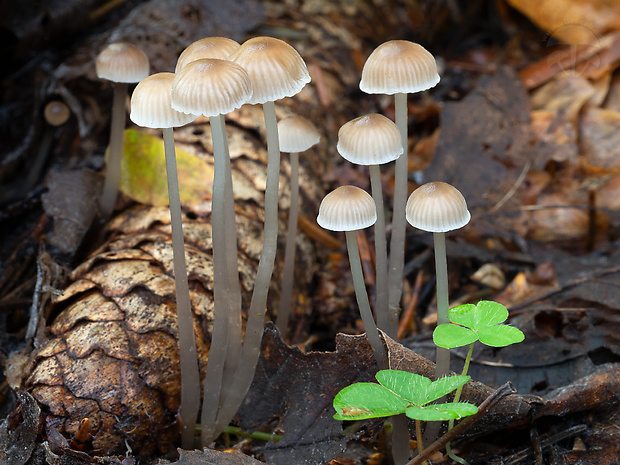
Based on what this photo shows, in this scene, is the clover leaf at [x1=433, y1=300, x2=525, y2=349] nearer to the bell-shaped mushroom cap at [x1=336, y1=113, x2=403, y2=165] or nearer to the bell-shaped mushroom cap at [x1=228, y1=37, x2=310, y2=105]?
the bell-shaped mushroom cap at [x1=336, y1=113, x2=403, y2=165]

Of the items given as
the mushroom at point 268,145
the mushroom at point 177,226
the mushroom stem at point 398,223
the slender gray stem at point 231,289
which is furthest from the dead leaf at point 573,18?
the mushroom at point 177,226

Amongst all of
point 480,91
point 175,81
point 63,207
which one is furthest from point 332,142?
point 175,81

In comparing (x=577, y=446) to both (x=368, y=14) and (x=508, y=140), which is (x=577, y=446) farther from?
(x=368, y=14)

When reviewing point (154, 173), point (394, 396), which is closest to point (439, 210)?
point (394, 396)

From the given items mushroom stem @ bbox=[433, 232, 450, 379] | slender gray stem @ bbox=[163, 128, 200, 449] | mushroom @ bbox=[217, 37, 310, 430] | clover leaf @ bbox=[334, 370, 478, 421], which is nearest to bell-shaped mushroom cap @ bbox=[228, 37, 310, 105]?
mushroom @ bbox=[217, 37, 310, 430]

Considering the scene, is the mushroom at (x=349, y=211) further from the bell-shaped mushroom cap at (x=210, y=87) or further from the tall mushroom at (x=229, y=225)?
the bell-shaped mushroom cap at (x=210, y=87)
